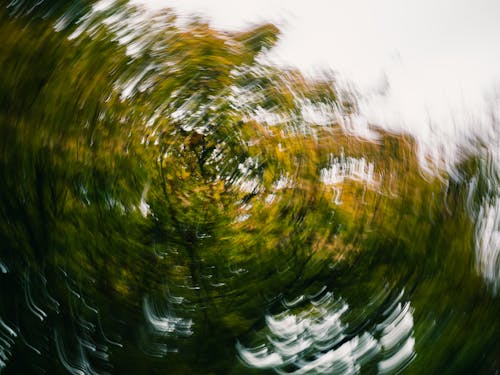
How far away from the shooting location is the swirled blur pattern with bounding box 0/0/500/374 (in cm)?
154

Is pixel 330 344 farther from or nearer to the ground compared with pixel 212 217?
nearer to the ground

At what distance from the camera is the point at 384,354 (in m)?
1.82

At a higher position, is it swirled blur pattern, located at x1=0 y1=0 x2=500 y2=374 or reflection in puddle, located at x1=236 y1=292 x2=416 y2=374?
swirled blur pattern, located at x1=0 y1=0 x2=500 y2=374

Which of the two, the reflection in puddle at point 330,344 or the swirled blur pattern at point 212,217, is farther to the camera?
the reflection in puddle at point 330,344

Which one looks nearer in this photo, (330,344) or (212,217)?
(330,344)

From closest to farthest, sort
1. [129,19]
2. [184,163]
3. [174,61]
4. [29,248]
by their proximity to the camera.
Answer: [29,248] < [129,19] < [174,61] < [184,163]

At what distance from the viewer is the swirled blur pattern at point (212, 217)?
1.54 meters

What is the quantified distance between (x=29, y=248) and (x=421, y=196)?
1.83 meters

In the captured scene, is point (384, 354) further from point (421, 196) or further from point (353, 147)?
point (353, 147)

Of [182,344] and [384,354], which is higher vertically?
[182,344]

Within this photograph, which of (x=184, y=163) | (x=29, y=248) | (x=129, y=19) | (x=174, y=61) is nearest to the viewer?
(x=29, y=248)

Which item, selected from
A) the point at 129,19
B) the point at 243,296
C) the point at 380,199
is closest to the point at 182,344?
the point at 243,296

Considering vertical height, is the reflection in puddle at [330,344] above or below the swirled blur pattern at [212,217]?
below

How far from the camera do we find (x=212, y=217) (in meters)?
2.04
